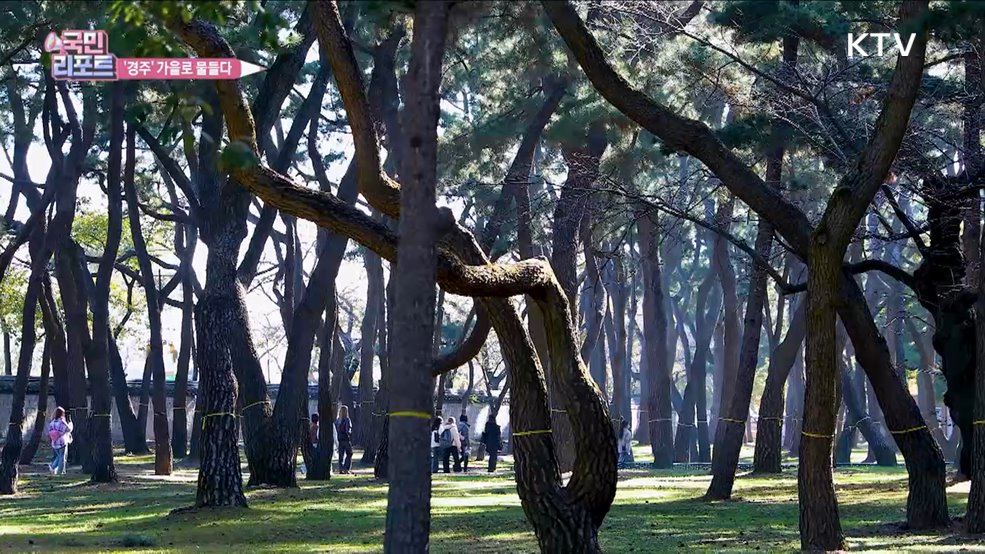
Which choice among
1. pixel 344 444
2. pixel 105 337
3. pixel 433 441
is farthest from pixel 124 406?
pixel 105 337

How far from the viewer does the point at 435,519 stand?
19.0 m

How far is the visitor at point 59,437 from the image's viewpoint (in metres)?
29.3

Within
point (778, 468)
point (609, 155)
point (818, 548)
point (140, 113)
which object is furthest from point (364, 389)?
point (140, 113)

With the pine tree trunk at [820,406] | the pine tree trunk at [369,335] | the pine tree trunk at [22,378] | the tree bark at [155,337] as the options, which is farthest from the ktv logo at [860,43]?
the pine tree trunk at [369,335]

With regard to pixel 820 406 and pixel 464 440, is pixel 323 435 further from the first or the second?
pixel 820 406

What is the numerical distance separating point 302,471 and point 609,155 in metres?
13.8

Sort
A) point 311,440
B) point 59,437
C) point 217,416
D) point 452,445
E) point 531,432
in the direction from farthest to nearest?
point 452,445 → point 311,440 → point 59,437 → point 217,416 → point 531,432

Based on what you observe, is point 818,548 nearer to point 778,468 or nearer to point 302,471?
point 778,468

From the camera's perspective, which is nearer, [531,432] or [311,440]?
[531,432]

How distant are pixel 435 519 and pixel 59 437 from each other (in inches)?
542

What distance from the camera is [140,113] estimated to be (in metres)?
7.65

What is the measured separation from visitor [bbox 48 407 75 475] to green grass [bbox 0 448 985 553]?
215cm

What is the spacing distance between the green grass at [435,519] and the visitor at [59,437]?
2.15 metres

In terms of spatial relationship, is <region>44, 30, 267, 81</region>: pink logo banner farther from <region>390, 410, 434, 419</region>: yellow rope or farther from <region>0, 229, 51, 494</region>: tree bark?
<region>0, 229, 51, 494</region>: tree bark
